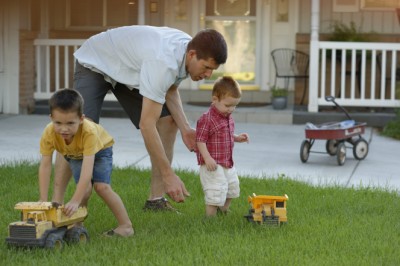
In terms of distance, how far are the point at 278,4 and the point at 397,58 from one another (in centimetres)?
197

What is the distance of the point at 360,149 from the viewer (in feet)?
31.5

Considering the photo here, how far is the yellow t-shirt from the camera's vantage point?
18.3 ft

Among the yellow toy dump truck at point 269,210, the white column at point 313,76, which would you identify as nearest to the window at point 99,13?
the white column at point 313,76

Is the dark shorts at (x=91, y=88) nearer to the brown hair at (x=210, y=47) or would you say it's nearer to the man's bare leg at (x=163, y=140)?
the man's bare leg at (x=163, y=140)

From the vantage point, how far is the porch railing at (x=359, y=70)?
1245 centimetres

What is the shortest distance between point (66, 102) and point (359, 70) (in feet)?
29.1

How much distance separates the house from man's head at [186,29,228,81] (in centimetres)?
700

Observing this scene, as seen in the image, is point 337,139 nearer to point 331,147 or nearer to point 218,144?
point 331,147

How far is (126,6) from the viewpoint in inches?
587

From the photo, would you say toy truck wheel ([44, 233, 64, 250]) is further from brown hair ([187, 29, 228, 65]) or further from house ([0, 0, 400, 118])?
house ([0, 0, 400, 118])

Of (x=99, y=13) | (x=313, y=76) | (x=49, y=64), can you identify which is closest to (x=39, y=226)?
(x=313, y=76)

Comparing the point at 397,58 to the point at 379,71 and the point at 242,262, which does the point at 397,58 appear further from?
the point at 242,262

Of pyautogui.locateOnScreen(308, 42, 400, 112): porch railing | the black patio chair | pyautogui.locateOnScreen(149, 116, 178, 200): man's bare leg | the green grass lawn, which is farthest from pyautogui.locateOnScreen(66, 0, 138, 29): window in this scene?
pyautogui.locateOnScreen(149, 116, 178, 200): man's bare leg

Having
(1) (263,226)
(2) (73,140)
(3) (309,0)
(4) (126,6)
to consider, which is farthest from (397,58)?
(2) (73,140)
